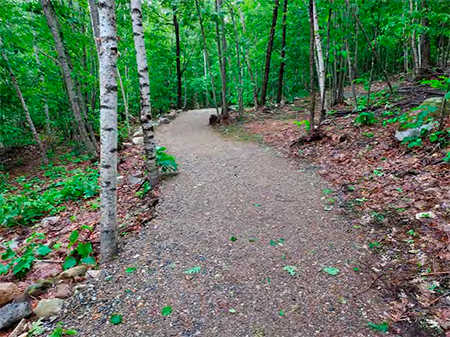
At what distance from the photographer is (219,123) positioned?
39.8 feet

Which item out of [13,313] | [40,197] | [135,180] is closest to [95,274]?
[13,313]

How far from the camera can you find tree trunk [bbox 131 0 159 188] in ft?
15.8

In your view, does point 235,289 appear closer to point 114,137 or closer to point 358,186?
point 114,137

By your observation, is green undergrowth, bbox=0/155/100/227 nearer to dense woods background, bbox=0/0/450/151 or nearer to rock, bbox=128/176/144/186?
rock, bbox=128/176/144/186

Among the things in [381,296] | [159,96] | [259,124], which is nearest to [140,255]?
[381,296]

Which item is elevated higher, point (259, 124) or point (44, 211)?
point (259, 124)

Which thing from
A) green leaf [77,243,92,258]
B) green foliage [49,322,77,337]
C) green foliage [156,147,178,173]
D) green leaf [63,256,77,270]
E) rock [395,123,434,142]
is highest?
rock [395,123,434,142]

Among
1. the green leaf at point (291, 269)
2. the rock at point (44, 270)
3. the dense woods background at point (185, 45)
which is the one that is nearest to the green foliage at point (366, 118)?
the dense woods background at point (185, 45)

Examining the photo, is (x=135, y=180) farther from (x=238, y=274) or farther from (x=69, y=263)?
(x=238, y=274)

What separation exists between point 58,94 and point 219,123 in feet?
22.9

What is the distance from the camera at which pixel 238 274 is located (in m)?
2.86

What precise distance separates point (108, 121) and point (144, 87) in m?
2.43

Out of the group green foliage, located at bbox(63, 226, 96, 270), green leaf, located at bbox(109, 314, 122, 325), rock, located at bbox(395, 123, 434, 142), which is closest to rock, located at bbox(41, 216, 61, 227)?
green foliage, located at bbox(63, 226, 96, 270)

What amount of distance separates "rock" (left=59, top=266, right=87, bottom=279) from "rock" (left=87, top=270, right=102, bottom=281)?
10cm
